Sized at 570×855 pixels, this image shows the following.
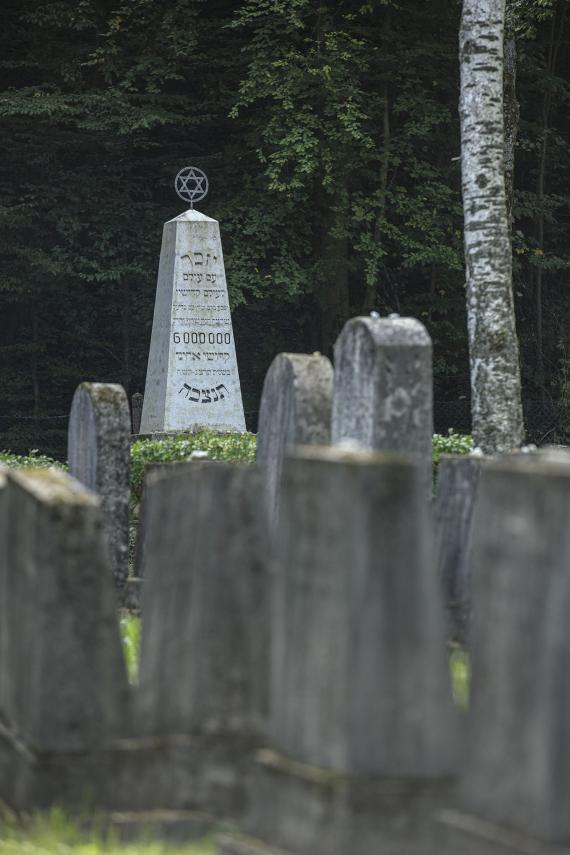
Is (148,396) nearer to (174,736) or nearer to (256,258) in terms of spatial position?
(256,258)

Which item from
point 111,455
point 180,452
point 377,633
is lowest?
point 377,633

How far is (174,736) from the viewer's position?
315 centimetres

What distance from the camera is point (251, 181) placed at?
74.7ft

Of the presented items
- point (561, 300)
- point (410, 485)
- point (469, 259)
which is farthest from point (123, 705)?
point (561, 300)

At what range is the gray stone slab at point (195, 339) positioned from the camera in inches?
584

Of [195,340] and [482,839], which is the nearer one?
[482,839]

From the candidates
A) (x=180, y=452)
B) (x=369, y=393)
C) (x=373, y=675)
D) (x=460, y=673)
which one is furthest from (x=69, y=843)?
(x=180, y=452)

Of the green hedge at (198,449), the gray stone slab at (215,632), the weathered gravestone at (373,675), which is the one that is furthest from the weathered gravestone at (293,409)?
the green hedge at (198,449)

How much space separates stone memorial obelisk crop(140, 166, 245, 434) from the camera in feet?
48.6

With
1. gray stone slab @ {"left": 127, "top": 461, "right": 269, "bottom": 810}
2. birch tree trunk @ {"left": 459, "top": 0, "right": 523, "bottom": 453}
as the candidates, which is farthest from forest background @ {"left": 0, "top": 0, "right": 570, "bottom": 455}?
gray stone slab @ {"left": 127, "top": 461, "right": 269, "bottom": 810}

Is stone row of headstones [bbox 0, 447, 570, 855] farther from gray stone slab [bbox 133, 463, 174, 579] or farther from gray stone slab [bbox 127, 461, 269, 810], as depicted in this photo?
gray stone slab [bbox 133, 463, 174, 579]

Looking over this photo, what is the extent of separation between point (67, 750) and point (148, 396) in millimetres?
12462

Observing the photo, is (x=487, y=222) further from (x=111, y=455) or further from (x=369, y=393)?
(x=369, y=393)

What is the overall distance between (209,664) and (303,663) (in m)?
0.40
